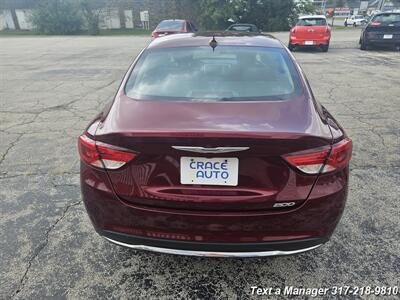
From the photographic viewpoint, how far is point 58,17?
33062 millimetres

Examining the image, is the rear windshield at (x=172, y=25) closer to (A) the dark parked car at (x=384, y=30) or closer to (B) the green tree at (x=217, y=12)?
(A) the dark parked car at (x=384, y=30)

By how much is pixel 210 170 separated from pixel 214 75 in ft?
3.31

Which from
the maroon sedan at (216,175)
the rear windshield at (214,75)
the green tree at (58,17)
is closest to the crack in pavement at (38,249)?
the maroon sedan at (216,175)

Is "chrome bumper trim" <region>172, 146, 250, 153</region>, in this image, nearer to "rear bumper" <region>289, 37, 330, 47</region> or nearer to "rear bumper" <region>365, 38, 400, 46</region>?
"rear bumper" <region>289, 37, 330, 47</region>

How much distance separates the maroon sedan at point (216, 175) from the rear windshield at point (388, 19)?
1437 centimetres

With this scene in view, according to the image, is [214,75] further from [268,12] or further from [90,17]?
[90,17]

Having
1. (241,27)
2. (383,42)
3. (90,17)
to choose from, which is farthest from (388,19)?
(90,17)

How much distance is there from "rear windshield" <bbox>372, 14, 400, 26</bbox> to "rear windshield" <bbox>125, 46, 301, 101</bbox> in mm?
13653

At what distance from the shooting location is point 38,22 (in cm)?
3366

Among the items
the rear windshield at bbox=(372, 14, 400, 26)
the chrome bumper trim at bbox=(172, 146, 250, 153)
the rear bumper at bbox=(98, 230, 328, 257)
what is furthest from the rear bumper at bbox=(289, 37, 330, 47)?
the chrome bumper trim at bbox=(172, 146, 250, 153)

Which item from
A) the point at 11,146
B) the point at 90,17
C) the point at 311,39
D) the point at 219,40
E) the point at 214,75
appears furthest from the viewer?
the point at 90,17

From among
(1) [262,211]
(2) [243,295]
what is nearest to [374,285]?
(2) [243,295]

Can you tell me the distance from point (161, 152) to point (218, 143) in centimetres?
32

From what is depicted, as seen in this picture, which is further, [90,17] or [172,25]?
[90,17]
